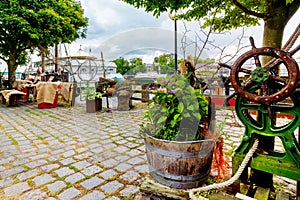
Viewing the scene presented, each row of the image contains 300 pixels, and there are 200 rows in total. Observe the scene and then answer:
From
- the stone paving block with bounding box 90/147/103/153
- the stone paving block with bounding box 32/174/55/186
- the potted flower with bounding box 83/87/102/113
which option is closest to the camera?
the stone paving block with bounding box 32/174/55/186

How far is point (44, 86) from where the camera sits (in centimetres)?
559

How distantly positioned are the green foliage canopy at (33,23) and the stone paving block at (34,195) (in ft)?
21.3

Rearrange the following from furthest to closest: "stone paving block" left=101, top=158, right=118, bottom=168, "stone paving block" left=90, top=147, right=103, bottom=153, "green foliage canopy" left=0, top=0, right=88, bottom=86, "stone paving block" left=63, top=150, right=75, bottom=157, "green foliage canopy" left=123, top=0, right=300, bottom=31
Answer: "green foliage canopy" left=0, top=0, right=88, bottom=86 < "stone paving block" left=90, top=147, right=103, bottom=153 < "stone paving block" left=63, top=150, right=75, bottom=157 < "stone paving block" left=101, top=158, right=118, bottom=168 < "green foliage canopy" left=123, top=0, right=300, bottom=31

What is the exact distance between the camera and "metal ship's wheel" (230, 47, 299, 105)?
1.03 metres

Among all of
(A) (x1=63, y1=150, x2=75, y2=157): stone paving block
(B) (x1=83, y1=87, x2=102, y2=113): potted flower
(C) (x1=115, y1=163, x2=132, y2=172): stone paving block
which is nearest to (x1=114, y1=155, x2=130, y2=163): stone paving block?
(C) (x1=115, y1=163, x2=132, y2=172): stone paving block

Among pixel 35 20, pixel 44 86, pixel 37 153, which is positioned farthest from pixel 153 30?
pixel 35 20

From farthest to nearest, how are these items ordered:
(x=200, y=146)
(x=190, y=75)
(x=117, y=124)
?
(x=117, y=124) < (x=190, y=75) < (x=200, y=146)

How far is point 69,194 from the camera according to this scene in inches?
62.6

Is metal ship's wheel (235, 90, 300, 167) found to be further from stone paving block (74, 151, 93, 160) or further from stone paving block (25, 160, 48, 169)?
stone paving block (25, 160, 48, 169)

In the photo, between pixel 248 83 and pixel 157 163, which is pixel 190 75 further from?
pixel 157 163

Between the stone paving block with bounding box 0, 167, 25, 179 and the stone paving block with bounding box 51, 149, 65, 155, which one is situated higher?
the stone paving block with bounding box 51, 149, 65, 155

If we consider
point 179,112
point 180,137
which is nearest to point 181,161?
point 180,137

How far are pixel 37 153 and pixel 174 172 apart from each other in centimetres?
197

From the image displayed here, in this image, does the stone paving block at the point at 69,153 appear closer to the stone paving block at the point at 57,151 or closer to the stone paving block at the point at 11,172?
the stone paving block at the point at 57,151
